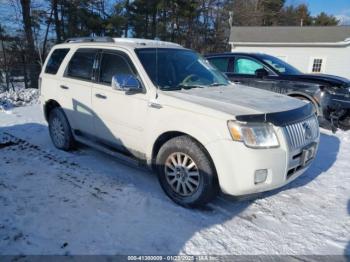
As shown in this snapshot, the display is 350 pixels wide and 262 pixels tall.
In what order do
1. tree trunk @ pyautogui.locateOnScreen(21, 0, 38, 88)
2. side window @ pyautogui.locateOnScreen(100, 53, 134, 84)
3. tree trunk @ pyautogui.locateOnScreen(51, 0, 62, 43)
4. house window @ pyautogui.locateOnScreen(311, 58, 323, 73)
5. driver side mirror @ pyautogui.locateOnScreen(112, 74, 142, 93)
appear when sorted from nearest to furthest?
driver side mirror @ pyautogui.locateOnScreen(112, 74, 142, 93)
side window @ pyautogui.locateOnScreen(100, 53, 134, 84)
tree trunk @ pyautogui.locateOnScreen(21, 0, 38, 88)
tree trunk @ pyautogui.locateOnScreen(51, 0, 62, 43)
house window @ pyautogui.locateOnScreen(311, 58, 323, 73)

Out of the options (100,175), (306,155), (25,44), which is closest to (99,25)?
(25,44)

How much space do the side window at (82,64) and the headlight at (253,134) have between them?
2.61 metres

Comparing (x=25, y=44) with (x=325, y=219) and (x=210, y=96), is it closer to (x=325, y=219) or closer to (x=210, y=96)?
(x=210, y=96)

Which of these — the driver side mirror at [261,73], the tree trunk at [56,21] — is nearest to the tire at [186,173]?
the driver side mirror at [261,73]

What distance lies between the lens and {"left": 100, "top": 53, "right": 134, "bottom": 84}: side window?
13.5 ft

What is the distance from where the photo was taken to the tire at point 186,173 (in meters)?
3.28

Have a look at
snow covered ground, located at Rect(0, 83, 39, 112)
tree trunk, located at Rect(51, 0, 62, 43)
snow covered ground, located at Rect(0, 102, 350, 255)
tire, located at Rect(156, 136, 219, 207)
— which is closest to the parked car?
snow covered ground, located at Rect(0, 102, 350, 255)

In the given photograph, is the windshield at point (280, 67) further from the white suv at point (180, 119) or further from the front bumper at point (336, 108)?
the white suv at point (180, 119)

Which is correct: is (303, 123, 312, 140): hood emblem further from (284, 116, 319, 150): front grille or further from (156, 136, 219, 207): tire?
(156, 136, 219, 207): tire

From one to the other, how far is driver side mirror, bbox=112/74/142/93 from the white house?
20.9 metres

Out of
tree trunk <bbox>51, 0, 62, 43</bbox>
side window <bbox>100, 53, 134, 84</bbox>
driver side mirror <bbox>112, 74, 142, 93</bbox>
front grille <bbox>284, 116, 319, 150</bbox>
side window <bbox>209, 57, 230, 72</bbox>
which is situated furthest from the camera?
tree trunk <bbox>51, 0, 62, 43</bbox>

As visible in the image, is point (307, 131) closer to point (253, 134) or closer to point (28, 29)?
point (253, 134)

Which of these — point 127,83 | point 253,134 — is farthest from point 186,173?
point 127,83

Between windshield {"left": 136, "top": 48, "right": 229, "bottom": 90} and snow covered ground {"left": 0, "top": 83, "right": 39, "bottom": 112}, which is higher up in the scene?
windshield {"left": 136, "top": 48, "right": 229, "bottom": 90}
